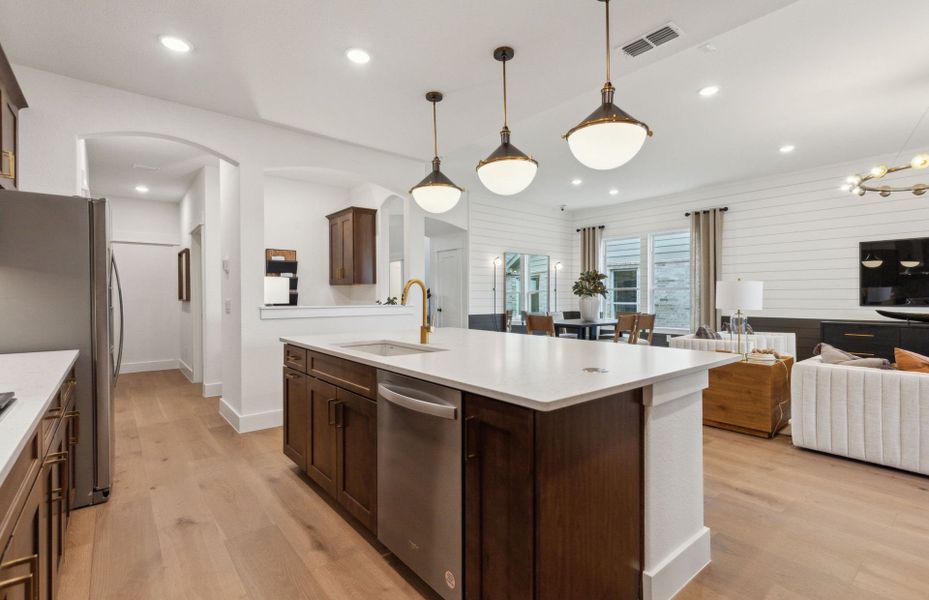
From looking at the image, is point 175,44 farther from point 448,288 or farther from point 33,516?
point 448,288

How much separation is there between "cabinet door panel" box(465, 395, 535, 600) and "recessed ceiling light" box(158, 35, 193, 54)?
9.30 feet

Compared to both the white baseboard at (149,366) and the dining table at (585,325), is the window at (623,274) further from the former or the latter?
the white baseboard at (149,366)

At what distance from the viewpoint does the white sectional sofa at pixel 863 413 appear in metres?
2.81

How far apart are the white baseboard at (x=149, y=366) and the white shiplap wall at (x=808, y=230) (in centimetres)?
899

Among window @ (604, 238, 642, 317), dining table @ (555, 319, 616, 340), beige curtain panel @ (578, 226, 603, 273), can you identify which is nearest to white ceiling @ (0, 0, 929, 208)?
dining table @ (555, 319, 616, 340)

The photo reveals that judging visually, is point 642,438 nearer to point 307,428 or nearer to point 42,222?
point 307,428

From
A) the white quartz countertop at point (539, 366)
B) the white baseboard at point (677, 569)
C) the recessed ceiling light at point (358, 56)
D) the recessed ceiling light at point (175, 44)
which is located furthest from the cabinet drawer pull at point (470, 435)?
the recessed ceiling light at point (175, 44)

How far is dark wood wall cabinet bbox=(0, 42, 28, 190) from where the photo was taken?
231cm

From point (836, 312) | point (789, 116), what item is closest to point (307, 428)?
point (789, 116)

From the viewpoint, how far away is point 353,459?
7.17ft

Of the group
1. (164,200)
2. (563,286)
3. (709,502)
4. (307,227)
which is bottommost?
(709,502)

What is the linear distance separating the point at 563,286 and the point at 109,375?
7.69 meters

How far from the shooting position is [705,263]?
7.01m

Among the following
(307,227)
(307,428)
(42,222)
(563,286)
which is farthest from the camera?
(563,286)
